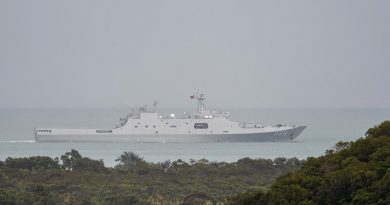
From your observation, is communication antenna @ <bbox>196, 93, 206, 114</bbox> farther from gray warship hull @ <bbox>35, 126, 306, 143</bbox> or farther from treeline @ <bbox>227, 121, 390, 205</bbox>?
treeline @ <bbox>227, 121, 390, 205</bbox>

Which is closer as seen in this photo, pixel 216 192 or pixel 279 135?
pixel 216 192

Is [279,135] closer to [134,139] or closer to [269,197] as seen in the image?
[134,139]

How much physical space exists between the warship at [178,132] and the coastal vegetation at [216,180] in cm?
3956

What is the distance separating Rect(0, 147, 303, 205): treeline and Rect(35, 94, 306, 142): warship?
140 feet

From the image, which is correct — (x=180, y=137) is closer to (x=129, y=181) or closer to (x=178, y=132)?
(x=178, y=132)

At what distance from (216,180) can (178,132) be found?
54.8 meters

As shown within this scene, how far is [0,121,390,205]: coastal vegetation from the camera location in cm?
2390

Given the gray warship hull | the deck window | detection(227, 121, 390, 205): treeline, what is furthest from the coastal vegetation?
the deck window

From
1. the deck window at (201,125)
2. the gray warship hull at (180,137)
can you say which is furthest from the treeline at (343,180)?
the deck window at (201,125)

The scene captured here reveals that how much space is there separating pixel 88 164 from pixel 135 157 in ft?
23.3

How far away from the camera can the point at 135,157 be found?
55906mm

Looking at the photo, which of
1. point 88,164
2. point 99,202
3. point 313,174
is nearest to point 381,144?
point 313,174

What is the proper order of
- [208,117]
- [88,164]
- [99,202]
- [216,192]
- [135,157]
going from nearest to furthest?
[99,202] < [216,192] < [88,164] < [135,157] < [208,117]

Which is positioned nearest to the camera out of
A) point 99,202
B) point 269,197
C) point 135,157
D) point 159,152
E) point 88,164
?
point 269,197
